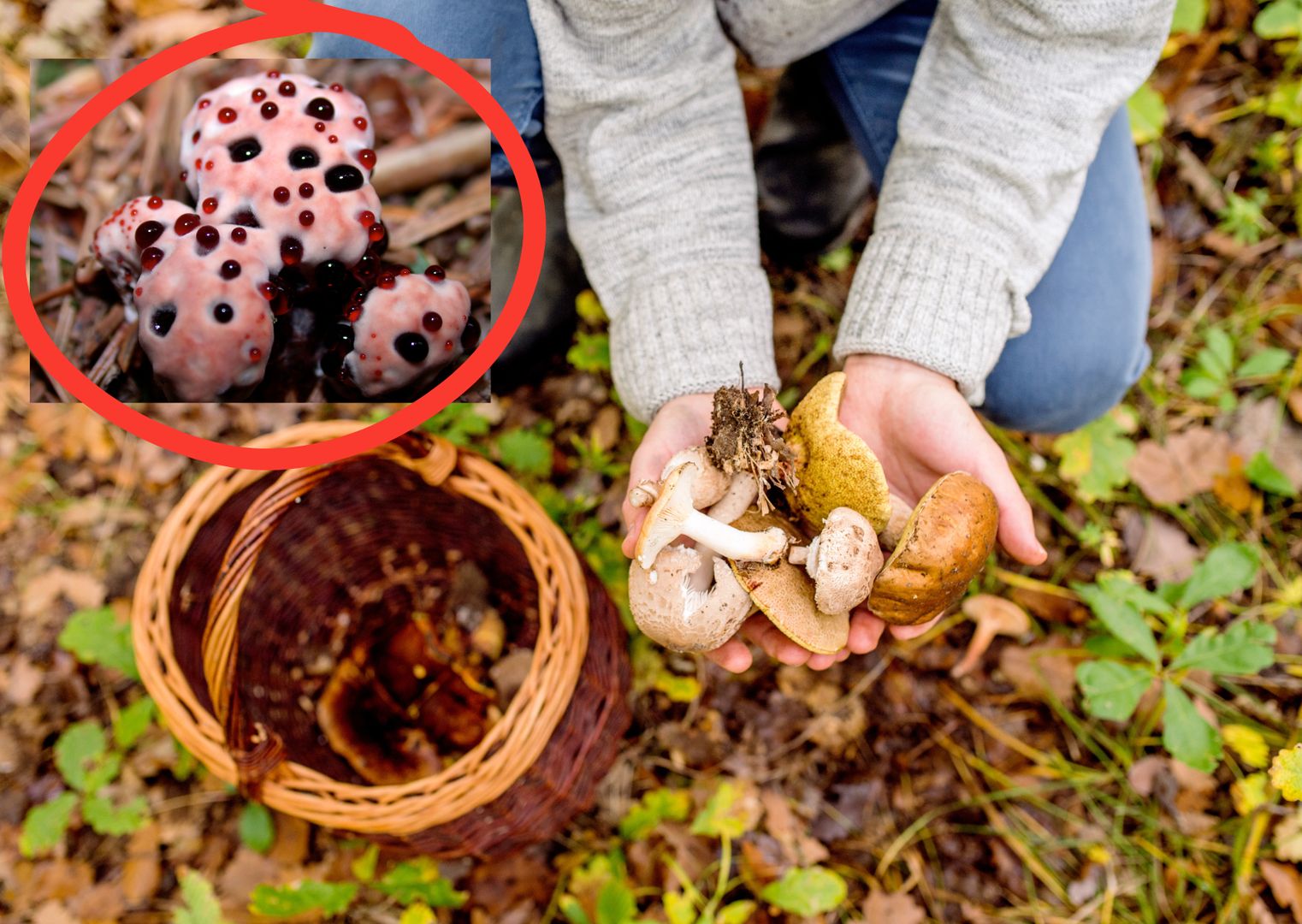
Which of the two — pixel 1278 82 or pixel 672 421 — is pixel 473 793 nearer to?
pixel 672 421

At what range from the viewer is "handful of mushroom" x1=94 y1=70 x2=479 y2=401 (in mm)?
1522

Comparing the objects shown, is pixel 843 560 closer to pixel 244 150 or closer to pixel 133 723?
pixel 244 150

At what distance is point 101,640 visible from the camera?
274 cm

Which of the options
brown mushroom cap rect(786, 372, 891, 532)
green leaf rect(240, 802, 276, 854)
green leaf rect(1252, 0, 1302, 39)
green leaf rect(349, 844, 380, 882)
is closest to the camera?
brown mushroom cap rect(786, 372, 891, 532)

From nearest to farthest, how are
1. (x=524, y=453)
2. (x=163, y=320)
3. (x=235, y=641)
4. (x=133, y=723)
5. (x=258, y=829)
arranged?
(x=163, y=320) → (x=235, y=641) → (x=258, y=829) → (x=133, y=723) → (x=524, y=453)

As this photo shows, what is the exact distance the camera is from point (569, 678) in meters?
2.20

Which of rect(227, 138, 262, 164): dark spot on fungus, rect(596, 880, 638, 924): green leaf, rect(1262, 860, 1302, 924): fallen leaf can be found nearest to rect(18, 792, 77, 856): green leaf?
rect(596, 880, 638, 924): green leaf

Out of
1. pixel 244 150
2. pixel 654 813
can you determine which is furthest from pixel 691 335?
pixel 654 813

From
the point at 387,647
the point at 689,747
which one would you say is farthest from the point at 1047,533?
the point at 387,647

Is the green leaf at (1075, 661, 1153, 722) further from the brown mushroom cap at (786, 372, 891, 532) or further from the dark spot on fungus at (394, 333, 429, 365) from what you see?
the dark spot on fungus at (394, 333, 429, 365)

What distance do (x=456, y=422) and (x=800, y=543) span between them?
147 centimetres

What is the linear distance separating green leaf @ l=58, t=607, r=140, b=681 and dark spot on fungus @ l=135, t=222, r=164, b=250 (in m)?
1.66

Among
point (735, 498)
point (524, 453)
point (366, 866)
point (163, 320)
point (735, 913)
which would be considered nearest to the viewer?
point (163, 320)

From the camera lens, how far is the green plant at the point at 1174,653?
235 centimetres
